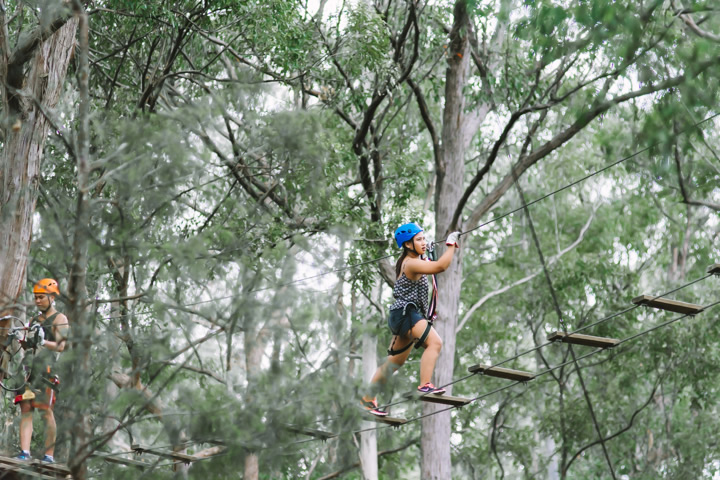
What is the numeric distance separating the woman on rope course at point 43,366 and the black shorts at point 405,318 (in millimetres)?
2236

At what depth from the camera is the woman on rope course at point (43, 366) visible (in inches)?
246

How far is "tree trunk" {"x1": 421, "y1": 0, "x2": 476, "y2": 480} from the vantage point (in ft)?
36.9

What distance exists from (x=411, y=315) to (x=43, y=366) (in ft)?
8.17

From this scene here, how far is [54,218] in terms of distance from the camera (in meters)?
5.78

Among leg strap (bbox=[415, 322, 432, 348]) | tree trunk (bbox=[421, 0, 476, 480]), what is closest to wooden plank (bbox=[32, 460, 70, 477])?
leg strap (bbox=[415, 322, 432, 348])

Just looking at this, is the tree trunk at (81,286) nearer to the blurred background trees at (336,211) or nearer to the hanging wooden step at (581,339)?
the blurred background trees at (336,211)

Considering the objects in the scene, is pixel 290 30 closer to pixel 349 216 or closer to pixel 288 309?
pixel 349 216

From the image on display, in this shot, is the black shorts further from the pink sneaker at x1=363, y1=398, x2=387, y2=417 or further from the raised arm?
the pink sneaker at x1=363, y1=398, x2=387, y2=417

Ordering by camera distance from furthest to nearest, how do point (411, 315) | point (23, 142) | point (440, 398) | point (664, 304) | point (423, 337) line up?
1. point (23, 142)
2. point (411, 315)
3. point (423, 337)
4. point (440, 398)
5. point (664, 304)

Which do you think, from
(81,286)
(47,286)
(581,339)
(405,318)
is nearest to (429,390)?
(405,318)

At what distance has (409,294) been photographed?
6.74 meters

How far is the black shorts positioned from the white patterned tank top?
0.03 m

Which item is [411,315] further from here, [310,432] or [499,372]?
[310,432]

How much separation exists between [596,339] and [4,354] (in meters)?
4.73
